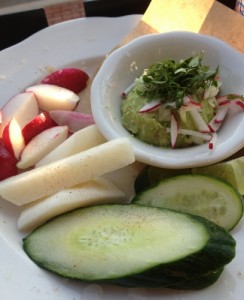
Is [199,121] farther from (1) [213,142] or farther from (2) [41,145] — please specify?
(2) [41,145]

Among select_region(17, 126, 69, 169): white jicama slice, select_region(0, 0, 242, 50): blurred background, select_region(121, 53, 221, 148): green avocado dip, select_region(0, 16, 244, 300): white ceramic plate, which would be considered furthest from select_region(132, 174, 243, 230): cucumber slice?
select_region(0, 0, 242, 50): blurred background

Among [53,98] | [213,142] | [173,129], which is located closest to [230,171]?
[213,142]

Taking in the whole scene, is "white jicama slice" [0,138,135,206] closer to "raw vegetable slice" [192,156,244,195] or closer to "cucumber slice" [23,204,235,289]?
"cucumber slice" [23,204,235,289]

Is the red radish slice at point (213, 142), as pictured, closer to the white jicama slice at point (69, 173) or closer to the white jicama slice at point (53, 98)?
the white jicama slice at point (69, 173)

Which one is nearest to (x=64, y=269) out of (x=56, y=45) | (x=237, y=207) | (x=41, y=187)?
(x=41, y=187)

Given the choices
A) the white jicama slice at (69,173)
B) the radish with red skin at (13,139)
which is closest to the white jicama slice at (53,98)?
the radish with red skin at (13,139)

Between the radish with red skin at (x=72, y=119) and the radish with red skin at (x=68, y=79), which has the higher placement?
the radish with red skin at (x=68, y=79)
